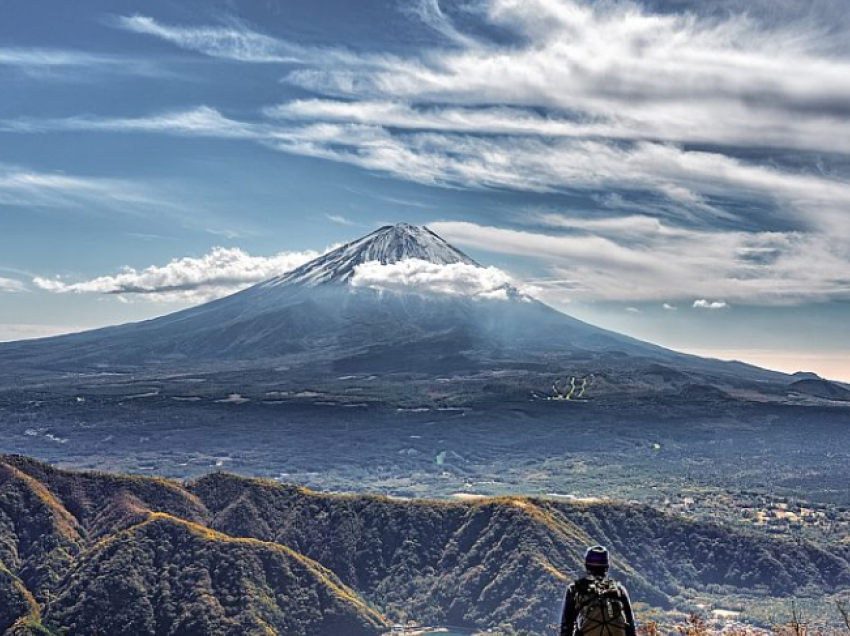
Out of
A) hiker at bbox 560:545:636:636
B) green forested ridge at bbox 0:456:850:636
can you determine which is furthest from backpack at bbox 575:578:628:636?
green forested ridge at bbox 0:456:850:636

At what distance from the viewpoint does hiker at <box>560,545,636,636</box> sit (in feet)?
35.4

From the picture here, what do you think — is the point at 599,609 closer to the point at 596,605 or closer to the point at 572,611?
the point at 596,605

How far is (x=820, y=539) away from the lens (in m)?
175

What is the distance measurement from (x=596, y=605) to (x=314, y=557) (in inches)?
4877

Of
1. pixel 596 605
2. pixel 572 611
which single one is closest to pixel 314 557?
pixel 572 611

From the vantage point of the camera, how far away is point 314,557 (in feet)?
427

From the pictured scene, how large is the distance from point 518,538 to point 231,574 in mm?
41810

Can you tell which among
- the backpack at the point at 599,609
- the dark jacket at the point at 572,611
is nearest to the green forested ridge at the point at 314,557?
the dark jacket at the point at 572,611

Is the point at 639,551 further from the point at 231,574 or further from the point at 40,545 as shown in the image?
the point at 40,545

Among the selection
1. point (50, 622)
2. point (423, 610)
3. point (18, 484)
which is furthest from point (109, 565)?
point (423, 610)

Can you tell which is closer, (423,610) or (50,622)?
(50,622)

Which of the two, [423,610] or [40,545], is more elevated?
[40,545]

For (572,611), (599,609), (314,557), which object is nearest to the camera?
(599,609)

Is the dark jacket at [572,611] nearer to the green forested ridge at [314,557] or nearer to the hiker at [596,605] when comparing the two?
the hiker at [596,605]
